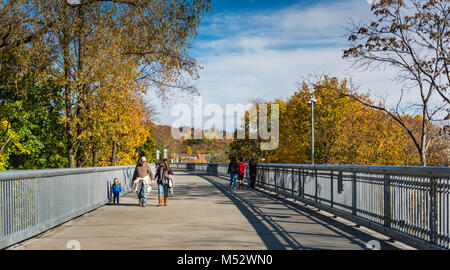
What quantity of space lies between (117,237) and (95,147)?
45.6 ft

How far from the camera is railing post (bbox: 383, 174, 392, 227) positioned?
902 cm

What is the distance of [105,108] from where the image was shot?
20.0 meters

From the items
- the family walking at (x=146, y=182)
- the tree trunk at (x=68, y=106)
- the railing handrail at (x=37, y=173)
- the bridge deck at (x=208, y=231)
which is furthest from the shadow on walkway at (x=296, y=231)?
the tree trunk at (x=68, y=106)

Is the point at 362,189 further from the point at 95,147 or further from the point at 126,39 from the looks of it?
the point at 95,147

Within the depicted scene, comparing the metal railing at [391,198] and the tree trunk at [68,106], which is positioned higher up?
the tree trunk at [68,106]

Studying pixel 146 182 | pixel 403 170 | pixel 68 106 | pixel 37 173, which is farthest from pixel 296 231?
pixel 68 106

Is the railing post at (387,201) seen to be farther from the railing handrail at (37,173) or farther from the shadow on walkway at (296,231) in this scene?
the railing handrail at (37,173)

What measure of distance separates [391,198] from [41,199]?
262 inches

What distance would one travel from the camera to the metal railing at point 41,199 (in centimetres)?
804

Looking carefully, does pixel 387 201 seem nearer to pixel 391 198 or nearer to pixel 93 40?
pixel 391 198

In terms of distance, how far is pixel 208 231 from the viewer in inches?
382

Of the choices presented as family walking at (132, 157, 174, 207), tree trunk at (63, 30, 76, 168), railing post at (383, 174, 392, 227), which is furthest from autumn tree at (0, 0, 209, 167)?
railing post at (383, 174, 392, 227)

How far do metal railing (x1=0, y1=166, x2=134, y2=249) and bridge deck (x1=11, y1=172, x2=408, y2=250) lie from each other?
227mm

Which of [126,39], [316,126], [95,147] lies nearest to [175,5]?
[126,39]
